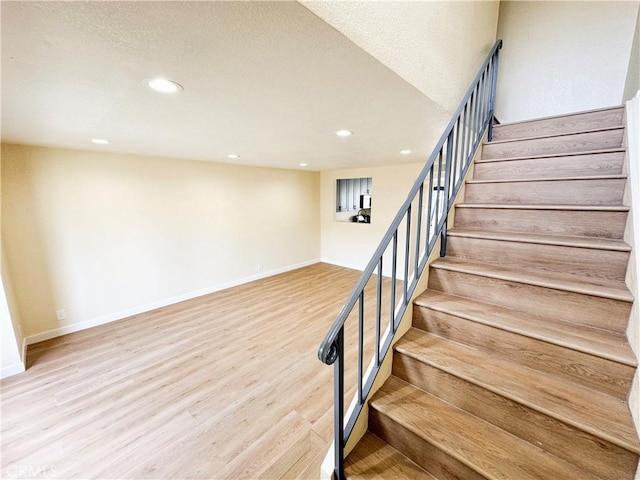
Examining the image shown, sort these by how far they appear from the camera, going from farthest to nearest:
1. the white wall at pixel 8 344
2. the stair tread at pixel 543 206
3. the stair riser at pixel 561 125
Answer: the white wall at pixel 8 344
the stair riser at pixel 561 125
the stair tread at pixel 543 206

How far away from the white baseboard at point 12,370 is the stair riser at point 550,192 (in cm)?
425

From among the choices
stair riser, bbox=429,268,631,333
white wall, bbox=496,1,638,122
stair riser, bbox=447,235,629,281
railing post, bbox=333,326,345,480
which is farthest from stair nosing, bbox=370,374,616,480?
white wall, bbox=496,1,638,122

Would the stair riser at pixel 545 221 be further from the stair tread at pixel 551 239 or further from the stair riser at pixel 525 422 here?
the stair riser at pixel 525 422

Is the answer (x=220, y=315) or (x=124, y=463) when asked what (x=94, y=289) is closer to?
(x=220, y=315)

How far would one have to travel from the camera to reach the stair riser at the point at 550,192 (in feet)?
5.13

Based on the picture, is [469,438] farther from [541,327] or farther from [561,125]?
[561,125]

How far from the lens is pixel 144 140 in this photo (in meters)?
2.52

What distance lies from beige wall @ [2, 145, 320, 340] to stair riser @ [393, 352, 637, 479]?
3649 millimetres

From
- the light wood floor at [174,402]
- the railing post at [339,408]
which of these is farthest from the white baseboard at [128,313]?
the railing post at [339,408]

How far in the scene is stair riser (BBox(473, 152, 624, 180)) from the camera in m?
1.68

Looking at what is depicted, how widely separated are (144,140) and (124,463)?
8.41 ft

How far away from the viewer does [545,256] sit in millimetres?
1492

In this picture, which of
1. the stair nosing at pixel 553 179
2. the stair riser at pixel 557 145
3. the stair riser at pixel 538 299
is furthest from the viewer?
the stair riser at pixel 557 145

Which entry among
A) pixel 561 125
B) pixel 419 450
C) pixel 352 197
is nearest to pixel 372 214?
pixel 352 197
